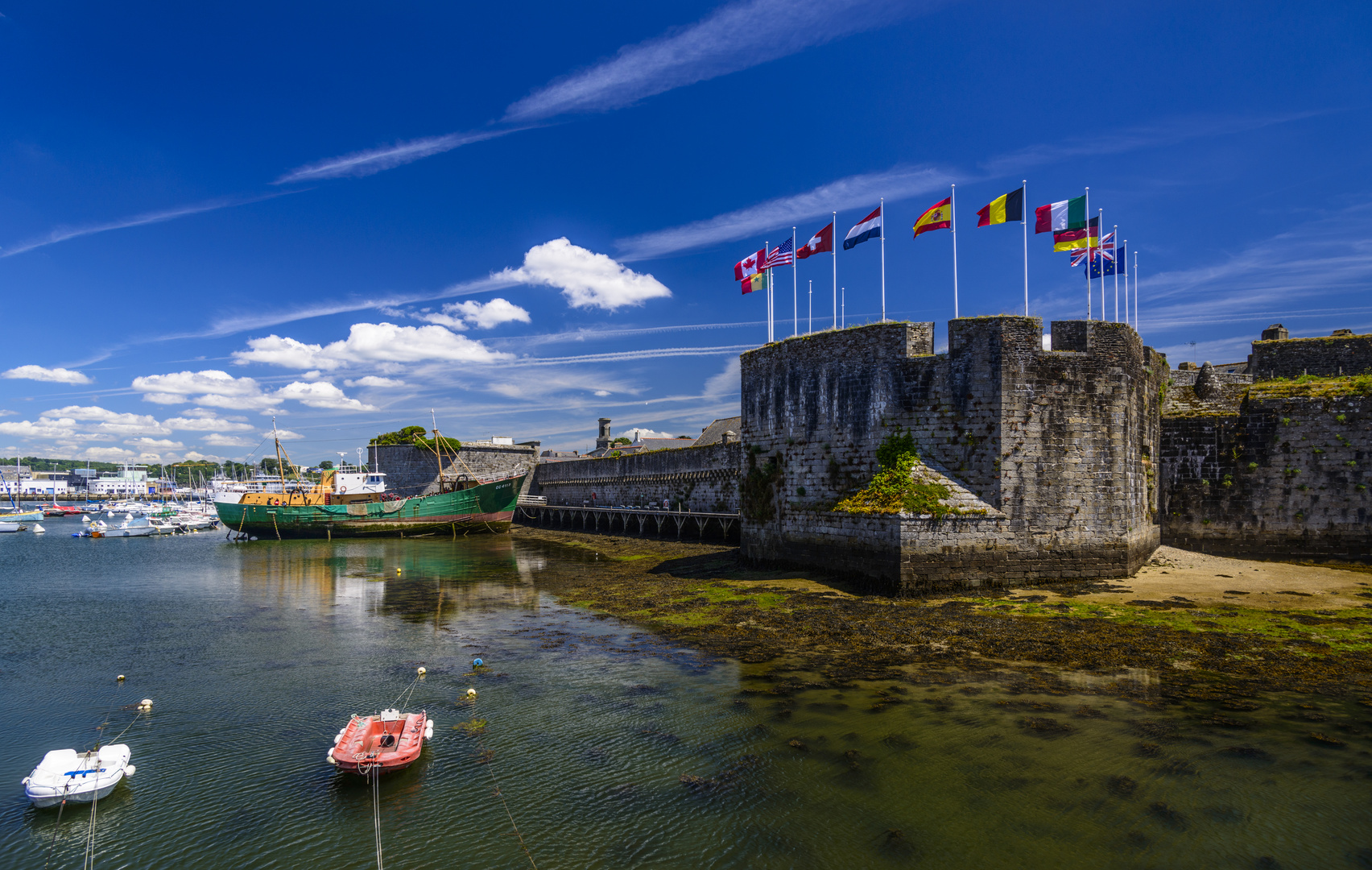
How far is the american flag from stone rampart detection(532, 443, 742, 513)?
904 centimetres

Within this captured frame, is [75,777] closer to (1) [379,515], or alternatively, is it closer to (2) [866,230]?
(2) [866,230]

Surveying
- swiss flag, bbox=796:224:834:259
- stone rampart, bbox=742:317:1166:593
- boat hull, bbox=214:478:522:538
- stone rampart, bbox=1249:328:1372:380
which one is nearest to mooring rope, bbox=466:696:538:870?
stone rampart, bbox=742:317:1166:593

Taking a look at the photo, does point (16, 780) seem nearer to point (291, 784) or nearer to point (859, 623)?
point (291, 784)

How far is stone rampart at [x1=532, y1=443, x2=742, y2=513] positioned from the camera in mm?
33062

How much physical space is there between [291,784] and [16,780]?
11.2 ft

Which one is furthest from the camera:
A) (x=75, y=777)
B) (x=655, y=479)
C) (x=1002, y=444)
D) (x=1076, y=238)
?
(x=655, y=479)

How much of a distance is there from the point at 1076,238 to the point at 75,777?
886 inches

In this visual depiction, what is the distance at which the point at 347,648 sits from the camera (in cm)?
1298

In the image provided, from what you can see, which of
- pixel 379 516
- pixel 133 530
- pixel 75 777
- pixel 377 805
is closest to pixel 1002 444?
pixel 377 805

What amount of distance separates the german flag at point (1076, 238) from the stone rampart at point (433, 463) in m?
Result: 47.2

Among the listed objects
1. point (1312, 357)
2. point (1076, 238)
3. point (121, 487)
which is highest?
point (1076, 238)

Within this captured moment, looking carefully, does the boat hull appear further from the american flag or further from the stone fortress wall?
the stone fortress wall

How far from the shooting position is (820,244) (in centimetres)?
1828

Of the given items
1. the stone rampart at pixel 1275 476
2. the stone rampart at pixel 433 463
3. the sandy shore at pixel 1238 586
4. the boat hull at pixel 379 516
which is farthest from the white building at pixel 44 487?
the stone rampart at pixel 1275 476
